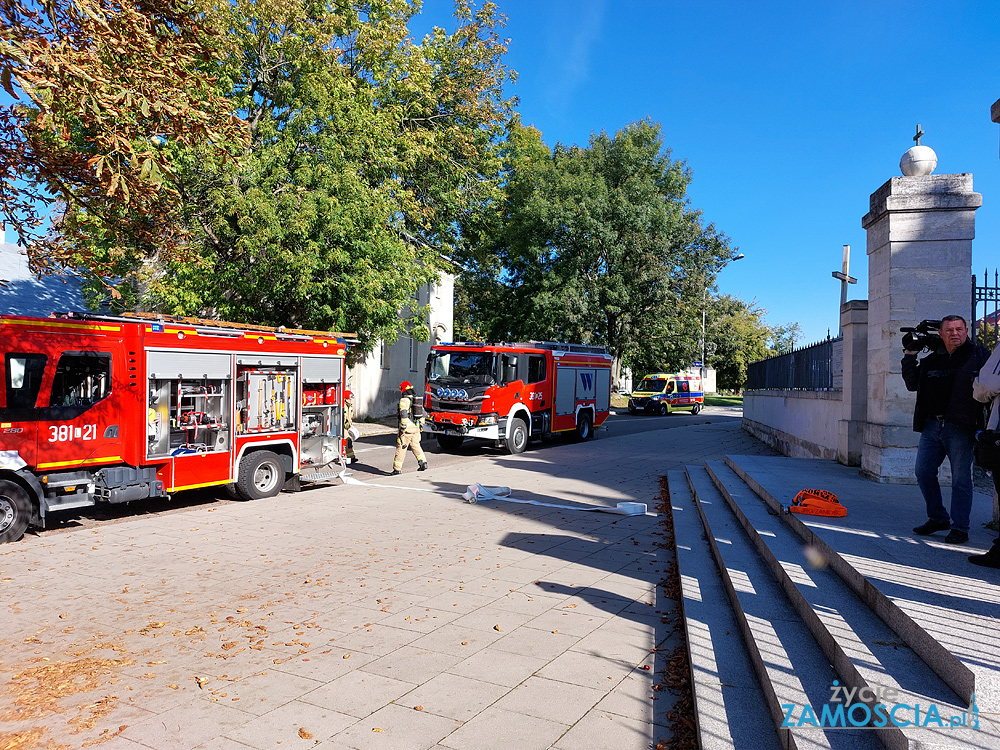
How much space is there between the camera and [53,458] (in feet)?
27.4

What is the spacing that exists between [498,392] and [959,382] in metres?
12.8

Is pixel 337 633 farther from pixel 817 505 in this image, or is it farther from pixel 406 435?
pixel 406 435

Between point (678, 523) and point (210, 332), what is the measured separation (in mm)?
7071

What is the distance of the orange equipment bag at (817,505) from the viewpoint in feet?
21.1

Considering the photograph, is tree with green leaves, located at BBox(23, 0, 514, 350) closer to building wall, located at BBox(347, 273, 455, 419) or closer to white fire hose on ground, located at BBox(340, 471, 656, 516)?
building wall, located at BBox(347, 273, 455, 419)

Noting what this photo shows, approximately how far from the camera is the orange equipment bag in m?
6.42

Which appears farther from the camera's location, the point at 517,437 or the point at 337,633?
the point at 517,437

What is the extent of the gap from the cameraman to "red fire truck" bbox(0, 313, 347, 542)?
29.1 feet

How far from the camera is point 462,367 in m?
17.9

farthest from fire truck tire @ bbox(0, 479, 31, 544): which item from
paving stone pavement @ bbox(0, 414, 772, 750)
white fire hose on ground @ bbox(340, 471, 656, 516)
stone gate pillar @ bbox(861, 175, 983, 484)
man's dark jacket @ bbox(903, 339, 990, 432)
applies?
stone gate pillar @ bbox(861, 175, 983, 484)

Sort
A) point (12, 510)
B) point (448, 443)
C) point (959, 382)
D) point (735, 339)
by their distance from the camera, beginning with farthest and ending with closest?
point (735, 339), point (448, 443), point (12, 510), point (959, 382)

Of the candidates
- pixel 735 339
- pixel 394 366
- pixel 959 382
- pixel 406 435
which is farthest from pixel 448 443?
pixel 735 339

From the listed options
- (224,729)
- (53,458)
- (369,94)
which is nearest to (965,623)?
(224,729)

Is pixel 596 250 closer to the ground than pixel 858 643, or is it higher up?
higher up
